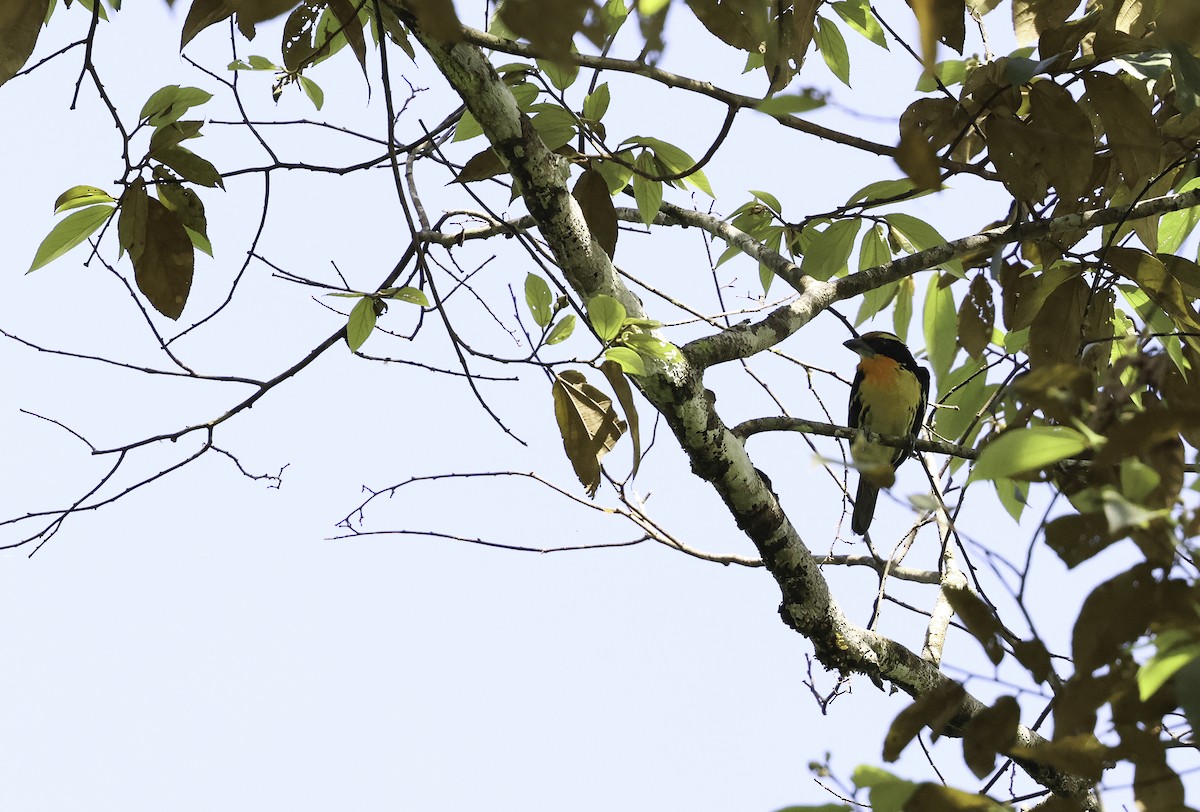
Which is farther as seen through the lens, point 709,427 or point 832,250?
point 832,250

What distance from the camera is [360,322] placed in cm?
215

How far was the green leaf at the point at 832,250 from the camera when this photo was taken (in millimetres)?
2586

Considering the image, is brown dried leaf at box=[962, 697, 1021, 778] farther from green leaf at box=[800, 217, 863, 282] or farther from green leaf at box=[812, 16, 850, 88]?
green leaf at box=[812, 16, 850, 88]

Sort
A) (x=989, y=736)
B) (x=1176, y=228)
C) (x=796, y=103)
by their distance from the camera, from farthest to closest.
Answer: (x=1176, y=228), (x=989, y=736), (x=796, y=103)

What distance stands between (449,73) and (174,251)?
0.75m

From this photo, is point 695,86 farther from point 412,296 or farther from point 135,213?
point 135,213

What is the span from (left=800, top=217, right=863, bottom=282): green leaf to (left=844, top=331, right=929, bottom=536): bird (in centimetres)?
235

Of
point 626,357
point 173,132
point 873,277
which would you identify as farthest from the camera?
point 873,277

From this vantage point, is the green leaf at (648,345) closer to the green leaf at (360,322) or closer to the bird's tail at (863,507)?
the green leaf at (360,322)

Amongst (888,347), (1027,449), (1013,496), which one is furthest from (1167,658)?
(888,347)

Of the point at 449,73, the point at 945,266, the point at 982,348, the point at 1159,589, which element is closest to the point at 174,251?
the point at 449,73

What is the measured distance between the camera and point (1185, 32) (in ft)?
3.24

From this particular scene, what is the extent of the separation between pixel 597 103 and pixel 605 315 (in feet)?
2.11

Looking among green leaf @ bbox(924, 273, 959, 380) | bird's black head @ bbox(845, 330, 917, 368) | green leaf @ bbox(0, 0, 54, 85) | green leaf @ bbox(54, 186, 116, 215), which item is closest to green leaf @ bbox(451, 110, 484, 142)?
green leaf @ bbox(54, 186, 116, 215)
